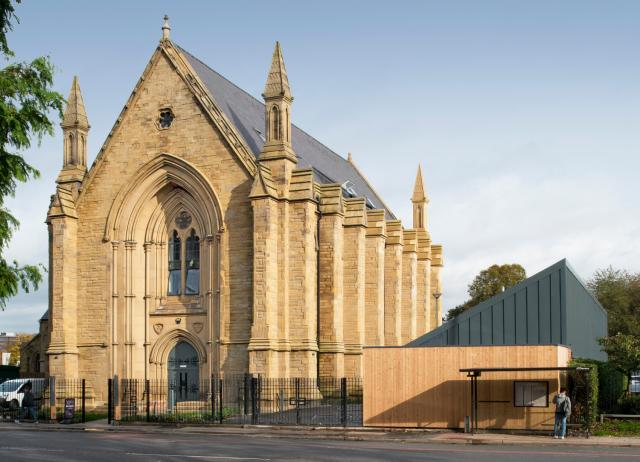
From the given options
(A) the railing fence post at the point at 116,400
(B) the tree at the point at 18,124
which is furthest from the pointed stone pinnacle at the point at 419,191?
(B) the tree at the point at 18,124

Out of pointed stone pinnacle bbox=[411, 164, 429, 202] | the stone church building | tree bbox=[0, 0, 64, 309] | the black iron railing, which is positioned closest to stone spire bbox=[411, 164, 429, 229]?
pointed stone pinnacle bbox=[411, 164, 429, 202]

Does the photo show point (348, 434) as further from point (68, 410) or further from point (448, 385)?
point (68, 410)

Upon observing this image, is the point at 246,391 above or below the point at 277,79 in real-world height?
below

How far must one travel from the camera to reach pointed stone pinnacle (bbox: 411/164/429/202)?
6206 cm

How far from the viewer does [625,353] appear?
99.1ft

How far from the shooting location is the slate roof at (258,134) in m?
42.4

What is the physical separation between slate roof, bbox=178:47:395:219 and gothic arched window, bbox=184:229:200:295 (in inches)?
186

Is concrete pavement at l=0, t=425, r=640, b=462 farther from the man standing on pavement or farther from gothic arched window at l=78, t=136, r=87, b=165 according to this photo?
gothic arched window at l=78, t=136, r=87, b=165

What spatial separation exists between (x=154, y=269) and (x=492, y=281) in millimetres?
44873

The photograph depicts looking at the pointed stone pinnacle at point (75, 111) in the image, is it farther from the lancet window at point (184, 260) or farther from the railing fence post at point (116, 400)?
the railing fence post at point (116, 400)

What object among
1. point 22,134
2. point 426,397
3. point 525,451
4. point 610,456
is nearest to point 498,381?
point 426,397

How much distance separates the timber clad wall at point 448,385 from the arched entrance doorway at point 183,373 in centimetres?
1350

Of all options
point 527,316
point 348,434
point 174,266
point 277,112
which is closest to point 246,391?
point 348,434

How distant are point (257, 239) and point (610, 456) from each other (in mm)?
19559
